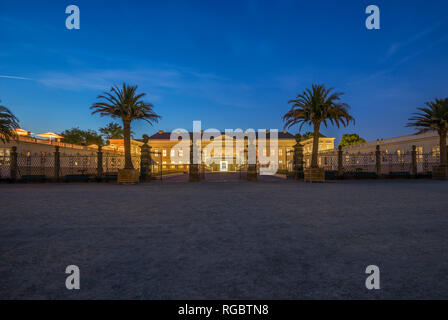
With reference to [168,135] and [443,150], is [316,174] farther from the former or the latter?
[168,135]

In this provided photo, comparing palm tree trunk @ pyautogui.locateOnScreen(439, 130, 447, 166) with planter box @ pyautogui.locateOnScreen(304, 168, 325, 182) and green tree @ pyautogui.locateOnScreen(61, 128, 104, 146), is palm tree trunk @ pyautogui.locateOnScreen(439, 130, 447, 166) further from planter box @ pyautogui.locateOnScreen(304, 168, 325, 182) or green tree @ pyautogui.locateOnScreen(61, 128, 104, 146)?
green tree @ pyautogui.locateOnScreen(61, 128, 104, 146)

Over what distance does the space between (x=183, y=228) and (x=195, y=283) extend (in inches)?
101

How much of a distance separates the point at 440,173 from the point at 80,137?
79.5m

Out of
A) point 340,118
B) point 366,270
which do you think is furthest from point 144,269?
point 340,118

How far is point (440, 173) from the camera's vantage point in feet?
70.8

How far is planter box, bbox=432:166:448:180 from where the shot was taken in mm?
21252

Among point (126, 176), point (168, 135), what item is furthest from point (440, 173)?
point (168, 135)

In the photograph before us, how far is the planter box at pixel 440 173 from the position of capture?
2125 centimetres

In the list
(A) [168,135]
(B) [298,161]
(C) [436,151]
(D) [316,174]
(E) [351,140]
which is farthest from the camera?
(A) [168,135]

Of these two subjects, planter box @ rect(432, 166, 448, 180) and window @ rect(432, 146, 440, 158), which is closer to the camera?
planter box @ rect(432, 166, 448, 180)

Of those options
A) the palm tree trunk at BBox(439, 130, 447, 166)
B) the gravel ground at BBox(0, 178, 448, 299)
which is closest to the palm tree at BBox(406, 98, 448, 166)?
the palm tree trunk at BBox(439, 130, 447, 166)

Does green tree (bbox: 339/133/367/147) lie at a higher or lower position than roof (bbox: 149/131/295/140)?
lower

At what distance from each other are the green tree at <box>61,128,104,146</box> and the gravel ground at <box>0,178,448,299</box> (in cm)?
7157

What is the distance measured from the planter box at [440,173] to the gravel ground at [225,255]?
19983 millimetres
